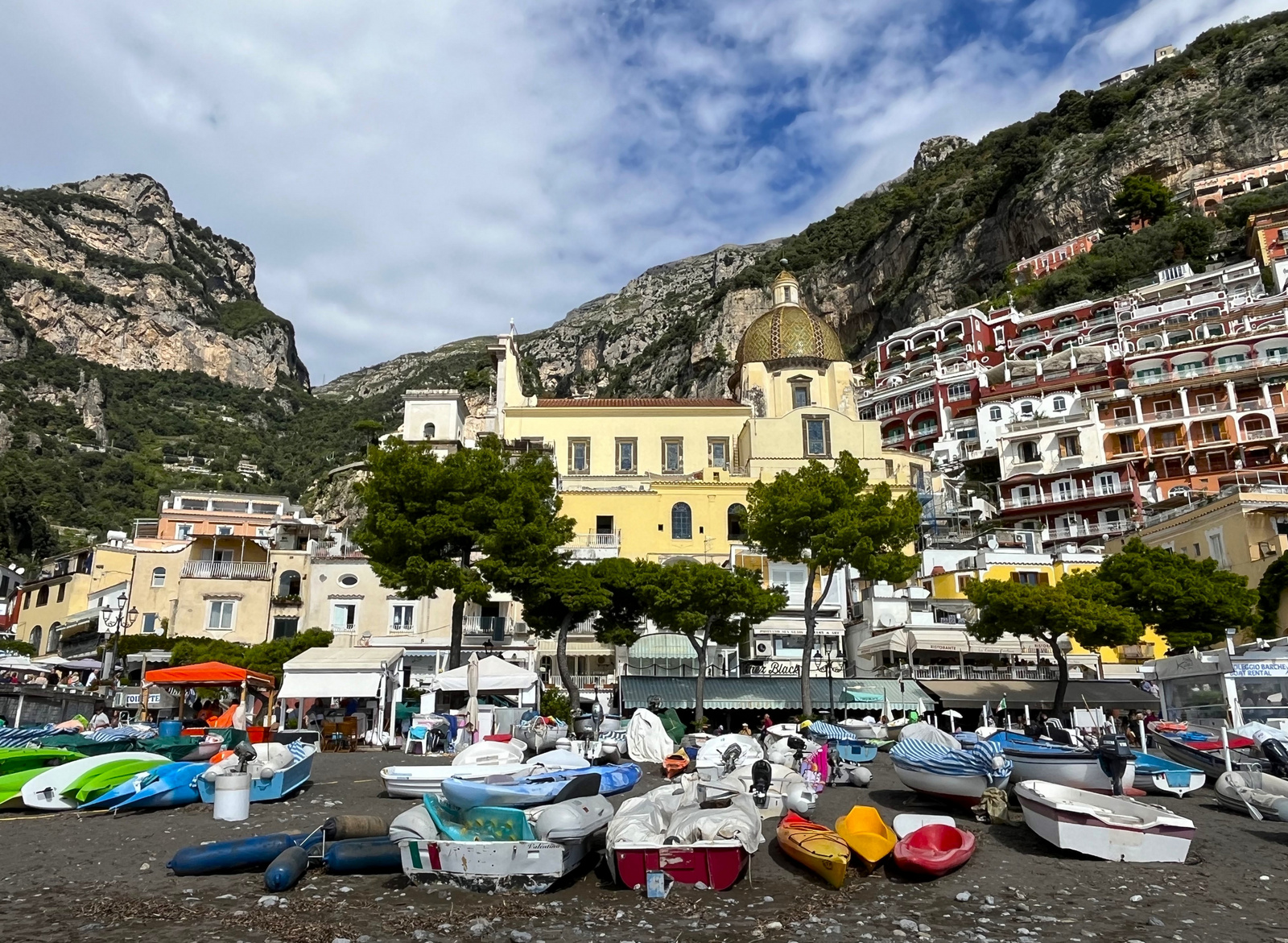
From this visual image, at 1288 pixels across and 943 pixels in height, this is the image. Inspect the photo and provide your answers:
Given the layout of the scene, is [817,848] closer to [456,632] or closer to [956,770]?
[956,770]

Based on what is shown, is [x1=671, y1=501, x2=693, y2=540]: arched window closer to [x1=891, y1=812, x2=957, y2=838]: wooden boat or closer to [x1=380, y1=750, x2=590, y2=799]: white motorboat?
[x1=380, y1=750, x2=590, y2=799]: white motorboat

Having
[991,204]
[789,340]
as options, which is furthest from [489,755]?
[991,204]

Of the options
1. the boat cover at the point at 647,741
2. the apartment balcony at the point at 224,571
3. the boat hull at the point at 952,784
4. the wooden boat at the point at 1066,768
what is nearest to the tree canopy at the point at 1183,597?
the boat cover at the point at 647,741

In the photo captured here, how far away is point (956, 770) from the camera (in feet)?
47.5

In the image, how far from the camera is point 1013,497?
6116cm

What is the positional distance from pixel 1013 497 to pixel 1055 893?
54438mm

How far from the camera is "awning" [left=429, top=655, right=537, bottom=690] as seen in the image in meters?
25.3

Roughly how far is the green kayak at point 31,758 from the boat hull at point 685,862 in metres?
11.3

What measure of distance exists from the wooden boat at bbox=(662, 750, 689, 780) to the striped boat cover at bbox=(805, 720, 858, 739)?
3607 mm

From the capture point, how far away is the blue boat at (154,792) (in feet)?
47.8

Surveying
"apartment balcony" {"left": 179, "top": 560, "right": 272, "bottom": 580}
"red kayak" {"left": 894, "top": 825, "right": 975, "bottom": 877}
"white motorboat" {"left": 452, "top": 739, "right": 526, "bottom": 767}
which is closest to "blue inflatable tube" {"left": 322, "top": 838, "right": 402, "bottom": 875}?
"white motorboat" {"left": 452, "top": 739, "right": 526, "bottom": 767}

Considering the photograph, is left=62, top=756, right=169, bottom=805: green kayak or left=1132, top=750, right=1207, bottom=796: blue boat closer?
left=62, top=756, right=169, bottom=805: green kayak

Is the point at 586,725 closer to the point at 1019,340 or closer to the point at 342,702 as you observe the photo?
the point at 342,702

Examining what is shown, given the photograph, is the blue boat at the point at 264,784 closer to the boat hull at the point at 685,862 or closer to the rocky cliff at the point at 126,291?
the boat hull at the point at 685,862
